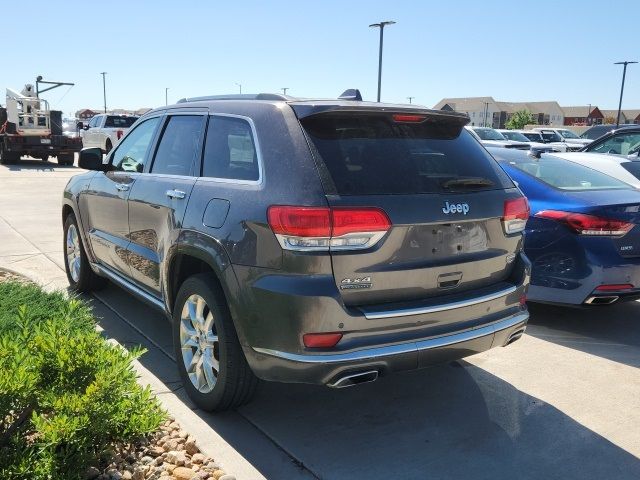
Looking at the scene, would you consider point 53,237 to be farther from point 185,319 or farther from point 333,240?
point 333,240

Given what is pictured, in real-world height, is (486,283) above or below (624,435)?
above

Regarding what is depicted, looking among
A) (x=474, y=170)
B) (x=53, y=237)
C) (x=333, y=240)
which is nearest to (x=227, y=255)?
(x=333, y=240)

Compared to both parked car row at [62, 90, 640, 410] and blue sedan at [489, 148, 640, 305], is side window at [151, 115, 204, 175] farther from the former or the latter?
blue sedan at [489, 148, 640, 305]

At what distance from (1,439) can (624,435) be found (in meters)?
3.24

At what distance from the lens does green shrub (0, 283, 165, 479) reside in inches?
102

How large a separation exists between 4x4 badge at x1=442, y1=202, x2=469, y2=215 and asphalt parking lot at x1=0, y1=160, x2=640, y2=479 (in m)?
1.27

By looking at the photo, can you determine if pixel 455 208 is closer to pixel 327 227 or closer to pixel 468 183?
pixel 468 183

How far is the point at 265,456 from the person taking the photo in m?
3.25

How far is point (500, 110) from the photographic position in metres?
114

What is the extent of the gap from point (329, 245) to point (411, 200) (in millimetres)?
519

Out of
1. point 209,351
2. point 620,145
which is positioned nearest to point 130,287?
point 209,351

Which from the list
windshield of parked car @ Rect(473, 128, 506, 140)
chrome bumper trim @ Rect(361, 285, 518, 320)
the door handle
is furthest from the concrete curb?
windshield of parked car @ Rect(473, 128, 506, 140)

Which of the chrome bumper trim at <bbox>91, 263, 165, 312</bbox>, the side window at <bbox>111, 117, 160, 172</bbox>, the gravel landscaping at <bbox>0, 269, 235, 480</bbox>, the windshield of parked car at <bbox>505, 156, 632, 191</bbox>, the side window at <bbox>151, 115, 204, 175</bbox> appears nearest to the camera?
the gravel landscaping at <bbox>0, 269, 235, 480</bbox>

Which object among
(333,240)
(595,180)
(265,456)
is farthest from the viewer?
(595,180)
